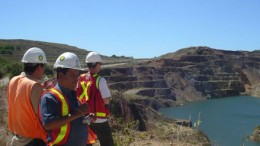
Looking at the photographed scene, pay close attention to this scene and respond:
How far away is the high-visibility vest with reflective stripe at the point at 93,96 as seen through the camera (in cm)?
433

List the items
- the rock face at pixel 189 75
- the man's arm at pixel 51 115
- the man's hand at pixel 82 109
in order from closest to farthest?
1. the man's arm at pixel 51 115
2. the man's hand at pixel 82 109
3. the rock face at pixel 189 75

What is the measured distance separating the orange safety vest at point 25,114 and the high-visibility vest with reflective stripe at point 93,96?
1.01m

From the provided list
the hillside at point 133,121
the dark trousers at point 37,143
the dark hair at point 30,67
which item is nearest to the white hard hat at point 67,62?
the dark hair at point 30,67

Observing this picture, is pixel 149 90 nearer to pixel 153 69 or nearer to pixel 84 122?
pixel 153 69

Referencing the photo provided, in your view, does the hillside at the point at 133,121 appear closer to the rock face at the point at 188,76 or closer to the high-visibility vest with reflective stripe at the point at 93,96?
the rock face at the point at 188,76

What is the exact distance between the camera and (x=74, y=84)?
3.18 metres

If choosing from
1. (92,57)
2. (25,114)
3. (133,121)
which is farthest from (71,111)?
(133,121)

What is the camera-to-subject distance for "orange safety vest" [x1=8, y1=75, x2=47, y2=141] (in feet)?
11.0

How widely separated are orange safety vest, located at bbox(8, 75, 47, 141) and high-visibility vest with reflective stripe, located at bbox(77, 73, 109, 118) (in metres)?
1.01

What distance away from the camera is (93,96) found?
4336 mm

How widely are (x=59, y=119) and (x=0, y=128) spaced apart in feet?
18.3

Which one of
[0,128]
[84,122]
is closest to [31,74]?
[84,122]

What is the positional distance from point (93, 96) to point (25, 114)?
1.09 metres

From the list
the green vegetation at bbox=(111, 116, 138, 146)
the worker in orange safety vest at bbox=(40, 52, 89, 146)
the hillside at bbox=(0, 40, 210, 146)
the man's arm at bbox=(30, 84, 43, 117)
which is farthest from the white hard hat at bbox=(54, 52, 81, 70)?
the green vegetation at bbox=(111, 116, 138, 146)
